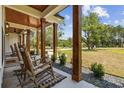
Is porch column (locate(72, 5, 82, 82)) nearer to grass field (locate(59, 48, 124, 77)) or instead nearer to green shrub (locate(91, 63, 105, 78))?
green shrub (locate(91, 63, 105, 78))

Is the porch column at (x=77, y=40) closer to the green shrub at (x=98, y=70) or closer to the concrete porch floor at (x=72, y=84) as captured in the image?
the concrete porch floor at (x=72, y=84)

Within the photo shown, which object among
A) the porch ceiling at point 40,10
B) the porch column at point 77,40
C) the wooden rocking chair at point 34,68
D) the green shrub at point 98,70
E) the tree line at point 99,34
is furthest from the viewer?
the porch ceiling at point 40,10

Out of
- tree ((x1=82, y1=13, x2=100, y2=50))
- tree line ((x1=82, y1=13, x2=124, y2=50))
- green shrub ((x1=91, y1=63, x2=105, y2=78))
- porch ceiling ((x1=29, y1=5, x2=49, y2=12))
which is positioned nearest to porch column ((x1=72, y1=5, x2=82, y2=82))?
green shrub ((x1=91, y1=63, x2=105, y2=78))

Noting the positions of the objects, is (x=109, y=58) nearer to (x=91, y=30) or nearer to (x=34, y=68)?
(x=91, y=30)

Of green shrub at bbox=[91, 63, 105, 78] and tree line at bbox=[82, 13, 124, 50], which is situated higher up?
tree line at bbox=[82, 13, 124, 50]

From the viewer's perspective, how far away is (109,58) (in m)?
6.34

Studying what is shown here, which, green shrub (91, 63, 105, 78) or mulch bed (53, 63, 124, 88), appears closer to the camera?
mulch bed (53, 63, 124, 88)

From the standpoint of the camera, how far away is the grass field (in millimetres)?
5648

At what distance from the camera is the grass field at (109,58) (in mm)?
5648

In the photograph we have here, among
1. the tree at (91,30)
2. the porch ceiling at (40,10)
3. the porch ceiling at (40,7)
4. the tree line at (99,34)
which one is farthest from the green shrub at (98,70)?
the porch ceiling at (40,7)

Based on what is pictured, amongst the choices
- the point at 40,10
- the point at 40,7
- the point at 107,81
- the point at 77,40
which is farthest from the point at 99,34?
the point at 40,10

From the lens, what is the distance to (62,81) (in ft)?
15.4

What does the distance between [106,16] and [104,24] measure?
62 cm

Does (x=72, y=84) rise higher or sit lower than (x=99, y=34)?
lower
